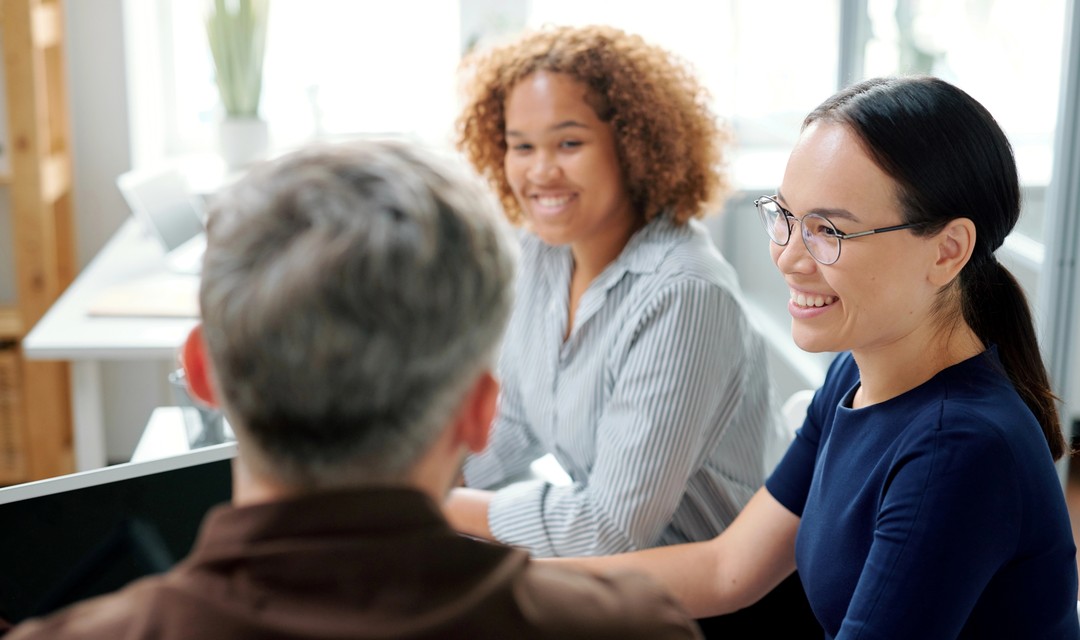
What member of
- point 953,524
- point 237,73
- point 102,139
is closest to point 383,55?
point 237,73

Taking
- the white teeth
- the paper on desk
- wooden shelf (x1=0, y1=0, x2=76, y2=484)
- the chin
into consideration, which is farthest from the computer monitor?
wooden shelf (x1=0, y1=0, x2=76, y2=484)

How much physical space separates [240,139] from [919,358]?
2.47m

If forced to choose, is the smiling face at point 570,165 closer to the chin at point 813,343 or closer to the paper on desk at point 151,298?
the chin at point 813,343

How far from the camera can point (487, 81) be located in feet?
6.27

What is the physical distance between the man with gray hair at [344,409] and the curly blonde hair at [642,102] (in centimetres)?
117

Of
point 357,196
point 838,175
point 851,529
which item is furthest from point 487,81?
point 357,196

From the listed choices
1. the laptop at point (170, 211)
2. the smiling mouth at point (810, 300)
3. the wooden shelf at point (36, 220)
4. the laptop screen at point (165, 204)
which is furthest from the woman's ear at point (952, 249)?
the wooden shelf at point (36, 220)

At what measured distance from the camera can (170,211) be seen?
2885 mm

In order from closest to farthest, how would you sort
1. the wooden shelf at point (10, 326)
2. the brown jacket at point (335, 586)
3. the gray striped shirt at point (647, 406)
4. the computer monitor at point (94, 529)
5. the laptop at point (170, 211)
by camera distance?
the brown jacket at point (335, 586) < the computer monitor at point (94, 529) < the gray striped shirt at point (647, 406) < the laptop at point (170, 211) < the wooden shelf at point (10, 326)

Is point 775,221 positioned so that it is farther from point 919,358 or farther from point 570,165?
point 570,165

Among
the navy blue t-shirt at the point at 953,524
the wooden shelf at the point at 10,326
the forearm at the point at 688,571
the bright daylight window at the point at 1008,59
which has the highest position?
the bright daylight window at the point at 1008,59

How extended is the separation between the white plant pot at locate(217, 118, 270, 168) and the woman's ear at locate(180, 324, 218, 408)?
2.62 m

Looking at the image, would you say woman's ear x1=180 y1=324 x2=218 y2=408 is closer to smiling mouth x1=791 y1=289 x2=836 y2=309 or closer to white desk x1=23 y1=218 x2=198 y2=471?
smiling mouth x1=791 y1=289 x2=836 y2=309

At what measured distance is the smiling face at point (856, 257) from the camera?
1.10 meters
